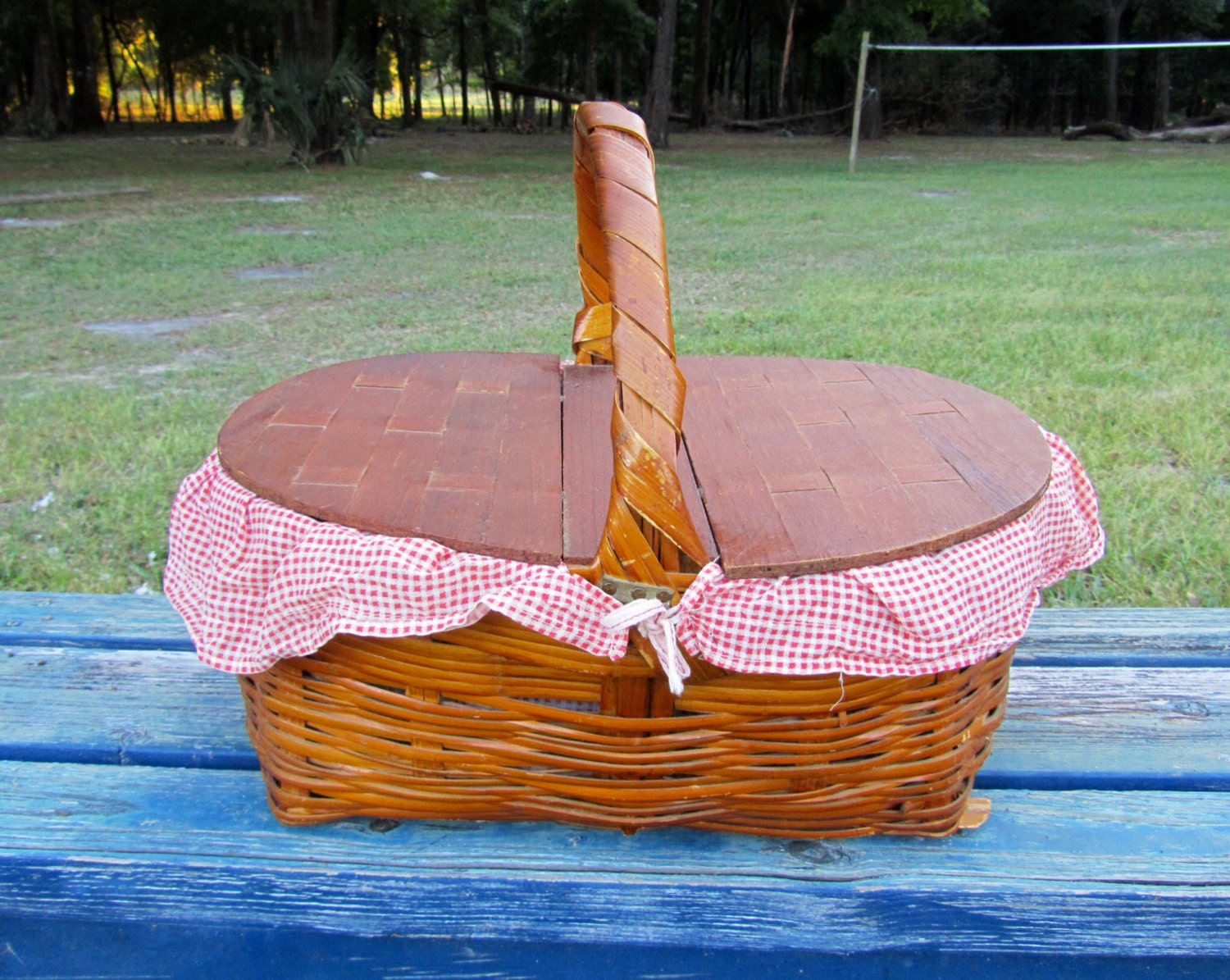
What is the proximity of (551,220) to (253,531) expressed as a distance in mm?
8418

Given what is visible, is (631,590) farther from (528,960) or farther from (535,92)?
(535,92)

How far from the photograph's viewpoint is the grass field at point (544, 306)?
283 centimetres

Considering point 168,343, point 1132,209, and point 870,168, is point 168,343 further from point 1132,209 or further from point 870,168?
point 870,168

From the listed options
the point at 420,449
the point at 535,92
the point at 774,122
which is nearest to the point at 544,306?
the point at 420,449

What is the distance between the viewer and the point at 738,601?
0.95 m

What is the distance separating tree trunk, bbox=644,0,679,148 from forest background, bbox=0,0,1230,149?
0.12 feet

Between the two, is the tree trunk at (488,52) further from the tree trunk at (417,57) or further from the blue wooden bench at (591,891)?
the blue wooden bench at (591,891)

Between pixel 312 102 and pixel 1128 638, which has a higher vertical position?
pixel 312 102

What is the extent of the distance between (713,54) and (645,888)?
112 feet

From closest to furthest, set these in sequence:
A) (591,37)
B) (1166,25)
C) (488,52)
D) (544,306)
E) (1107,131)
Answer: (544,306) → (1107,131) → (591,37) → (1166,25) → (488,52)

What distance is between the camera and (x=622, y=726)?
1032 mm

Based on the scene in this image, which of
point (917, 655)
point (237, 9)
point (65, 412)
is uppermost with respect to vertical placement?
point (237, 9)

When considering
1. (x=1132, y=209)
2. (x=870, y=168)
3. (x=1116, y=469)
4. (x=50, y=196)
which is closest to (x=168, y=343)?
(x=1116, y=469)

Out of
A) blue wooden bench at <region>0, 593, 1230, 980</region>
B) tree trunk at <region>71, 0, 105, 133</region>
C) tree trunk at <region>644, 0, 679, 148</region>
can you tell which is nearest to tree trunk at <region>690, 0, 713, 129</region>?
tree trunk at <region>644, 0, 679, 148</region>
